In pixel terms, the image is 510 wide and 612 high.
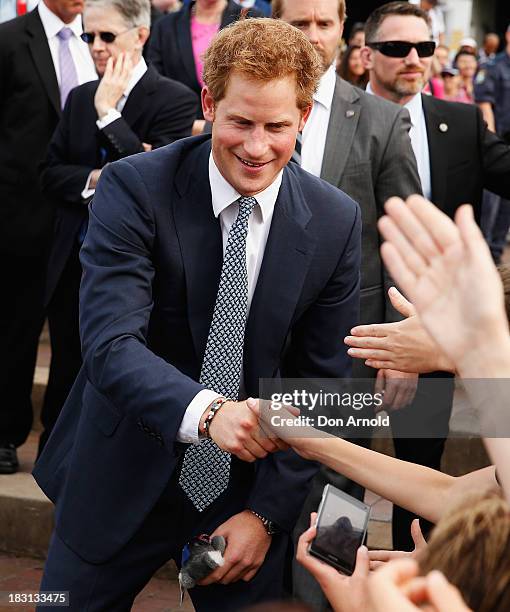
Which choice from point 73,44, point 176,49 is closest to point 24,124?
point 73,44

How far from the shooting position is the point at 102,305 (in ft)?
9.40

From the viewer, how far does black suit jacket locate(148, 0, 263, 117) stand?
6367mm

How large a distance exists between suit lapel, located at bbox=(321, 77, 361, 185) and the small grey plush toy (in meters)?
1.65

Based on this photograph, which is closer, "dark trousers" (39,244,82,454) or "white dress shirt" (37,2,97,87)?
"dark trousers" (39,244,82,454)

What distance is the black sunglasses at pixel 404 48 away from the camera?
5.25m

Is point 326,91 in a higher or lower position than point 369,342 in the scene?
higher

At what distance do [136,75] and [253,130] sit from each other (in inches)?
92.4

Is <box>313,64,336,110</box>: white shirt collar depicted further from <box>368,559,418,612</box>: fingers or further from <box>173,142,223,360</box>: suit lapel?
<box>368,559,418,612</box>: fingers

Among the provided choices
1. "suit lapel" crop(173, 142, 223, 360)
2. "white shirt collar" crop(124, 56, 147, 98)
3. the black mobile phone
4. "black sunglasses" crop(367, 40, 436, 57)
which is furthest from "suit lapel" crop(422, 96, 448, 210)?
the black mobile phone

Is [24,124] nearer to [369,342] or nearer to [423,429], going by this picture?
[423,429]

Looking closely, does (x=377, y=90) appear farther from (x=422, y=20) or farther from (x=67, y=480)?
(x=67, y=480)

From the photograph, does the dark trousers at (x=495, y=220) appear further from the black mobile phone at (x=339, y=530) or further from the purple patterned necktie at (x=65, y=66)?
the black mobile phone at (x=339, y=530)

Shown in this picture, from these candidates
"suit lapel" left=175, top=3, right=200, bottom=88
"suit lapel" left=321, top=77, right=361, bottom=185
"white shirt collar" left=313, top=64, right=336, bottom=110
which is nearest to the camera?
"suit lapel" left=321, top=77, right=361, bottom=185

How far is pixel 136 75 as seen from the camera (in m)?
5.16
